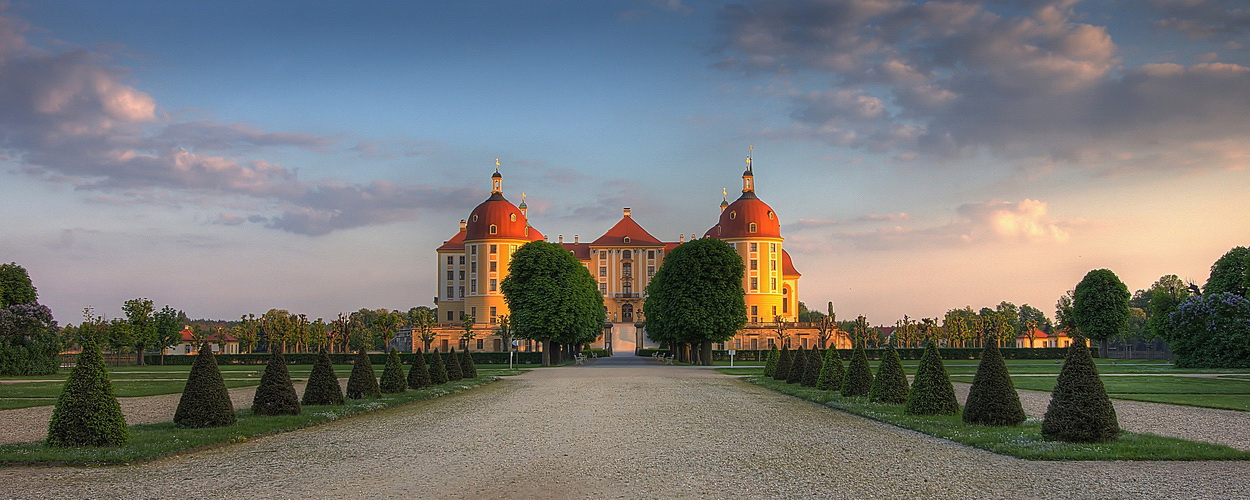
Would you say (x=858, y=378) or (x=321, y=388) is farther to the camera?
(x=858, y=378)

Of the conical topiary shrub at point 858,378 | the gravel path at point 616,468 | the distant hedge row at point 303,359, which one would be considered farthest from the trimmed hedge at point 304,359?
the gravel path at point 616,468

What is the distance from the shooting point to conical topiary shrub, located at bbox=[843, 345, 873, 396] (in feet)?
87.6

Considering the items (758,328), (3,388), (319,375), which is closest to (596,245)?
(758,328)

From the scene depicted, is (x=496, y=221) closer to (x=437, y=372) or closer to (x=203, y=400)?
(x=437, y=372)

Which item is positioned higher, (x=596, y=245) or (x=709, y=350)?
(x=596, y=245)

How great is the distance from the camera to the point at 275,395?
20.5 metres

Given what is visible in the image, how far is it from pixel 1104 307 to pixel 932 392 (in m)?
73.8

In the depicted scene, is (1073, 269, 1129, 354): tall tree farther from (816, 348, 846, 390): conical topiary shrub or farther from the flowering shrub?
(816, 348, 846, 390): conical topiary shrub

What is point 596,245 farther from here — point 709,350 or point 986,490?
point 986,490

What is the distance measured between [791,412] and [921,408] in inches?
135

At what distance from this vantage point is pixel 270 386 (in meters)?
20.6

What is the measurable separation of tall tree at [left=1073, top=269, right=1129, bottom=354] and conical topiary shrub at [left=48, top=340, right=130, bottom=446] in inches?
3344

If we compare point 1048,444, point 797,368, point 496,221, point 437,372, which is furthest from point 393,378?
point 496,221

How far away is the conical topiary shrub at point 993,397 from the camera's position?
1759cm
